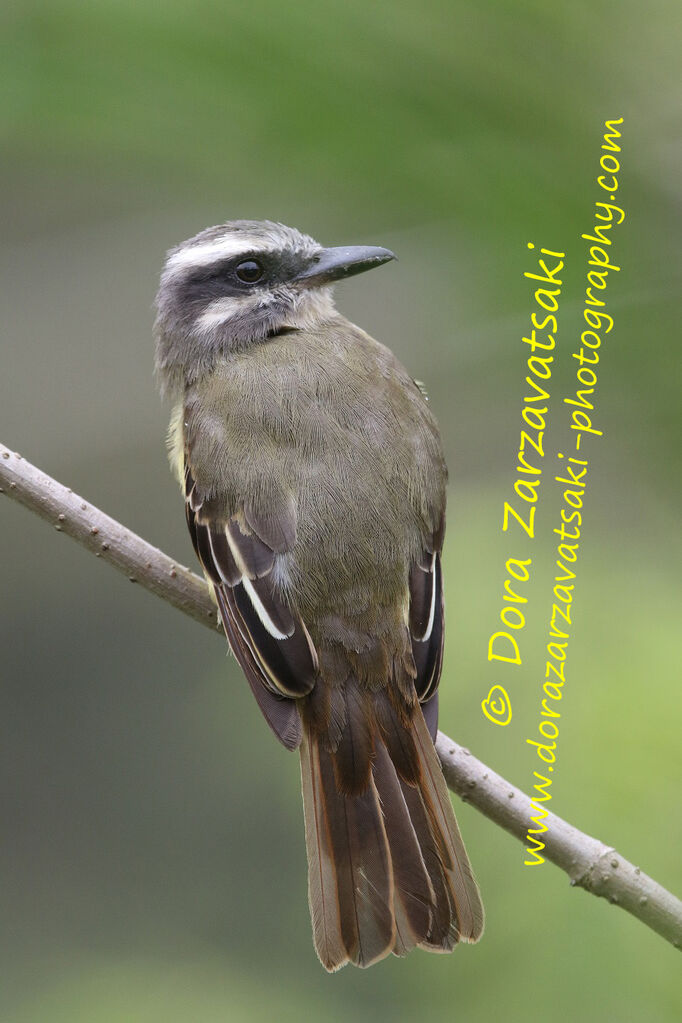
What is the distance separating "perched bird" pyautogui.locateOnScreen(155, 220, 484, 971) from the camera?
2.42 m

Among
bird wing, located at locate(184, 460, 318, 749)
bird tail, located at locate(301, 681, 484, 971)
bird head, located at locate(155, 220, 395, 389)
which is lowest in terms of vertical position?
bird tail, located at locate(301, 681, 484, 971)

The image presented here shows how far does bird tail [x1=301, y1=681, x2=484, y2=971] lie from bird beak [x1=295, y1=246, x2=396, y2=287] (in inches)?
43.2

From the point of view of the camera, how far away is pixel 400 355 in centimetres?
342

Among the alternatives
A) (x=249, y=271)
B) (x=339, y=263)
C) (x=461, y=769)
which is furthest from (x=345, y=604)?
(x=249, y=271)

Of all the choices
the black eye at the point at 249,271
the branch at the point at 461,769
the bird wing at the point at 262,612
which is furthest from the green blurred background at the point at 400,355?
the bird wing at the point at 262,612

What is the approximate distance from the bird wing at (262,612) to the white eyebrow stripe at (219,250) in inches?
30.8

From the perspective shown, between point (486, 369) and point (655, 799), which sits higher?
point (486, 369)

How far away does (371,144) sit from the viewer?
162 cm

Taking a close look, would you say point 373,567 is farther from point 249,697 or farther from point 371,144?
point 249,697

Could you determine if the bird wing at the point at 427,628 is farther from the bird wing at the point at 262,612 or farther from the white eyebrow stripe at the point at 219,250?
the white eyebrow stripe at the point at 219,250

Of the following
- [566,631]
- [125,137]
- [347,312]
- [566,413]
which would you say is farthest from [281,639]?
[347,312]

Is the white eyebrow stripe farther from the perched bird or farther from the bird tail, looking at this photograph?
the bird tail

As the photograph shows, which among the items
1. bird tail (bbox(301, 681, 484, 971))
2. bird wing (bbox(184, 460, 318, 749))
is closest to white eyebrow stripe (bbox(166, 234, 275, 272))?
bird wing (bbox(184, 460, 318, 749))

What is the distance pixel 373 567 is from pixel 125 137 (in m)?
1.07
